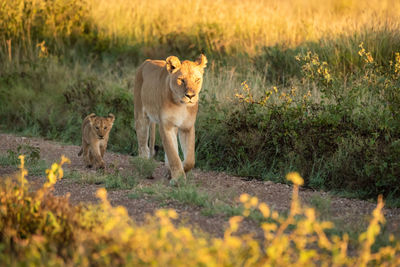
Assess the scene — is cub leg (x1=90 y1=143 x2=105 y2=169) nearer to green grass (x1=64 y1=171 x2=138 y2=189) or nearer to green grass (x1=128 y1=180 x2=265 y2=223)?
green grass (x1=64 y1=171 x2=138 y2=189)

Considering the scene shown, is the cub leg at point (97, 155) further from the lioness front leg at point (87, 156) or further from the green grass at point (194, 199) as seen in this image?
the green grass at point (194, 199)

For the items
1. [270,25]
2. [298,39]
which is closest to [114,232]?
[298,39]

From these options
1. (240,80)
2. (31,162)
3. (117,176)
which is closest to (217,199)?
(117,176)

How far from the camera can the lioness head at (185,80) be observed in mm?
6707

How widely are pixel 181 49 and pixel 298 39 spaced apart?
8.48 feet

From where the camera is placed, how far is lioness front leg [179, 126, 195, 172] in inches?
276

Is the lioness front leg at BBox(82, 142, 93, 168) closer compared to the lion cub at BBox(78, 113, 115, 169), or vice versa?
the lion cub at BBox(78, 113, 115, 169)

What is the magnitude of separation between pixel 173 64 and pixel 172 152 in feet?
3.28

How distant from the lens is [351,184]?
6.77 meters

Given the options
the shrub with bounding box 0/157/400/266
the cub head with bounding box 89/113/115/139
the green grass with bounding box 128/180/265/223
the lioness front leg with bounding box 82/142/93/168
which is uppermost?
the shrub with bounding box 0/157/400/266

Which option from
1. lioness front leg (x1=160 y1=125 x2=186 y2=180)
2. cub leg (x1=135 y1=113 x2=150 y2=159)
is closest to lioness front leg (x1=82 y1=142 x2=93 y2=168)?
cub leg (x1=135 y1=113 x2=150 y2=159)

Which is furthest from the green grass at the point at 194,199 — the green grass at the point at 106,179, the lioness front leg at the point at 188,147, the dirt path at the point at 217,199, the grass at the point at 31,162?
the grass at the point at 31,162

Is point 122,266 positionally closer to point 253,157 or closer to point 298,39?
point 253,157

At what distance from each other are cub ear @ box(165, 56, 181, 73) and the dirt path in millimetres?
1285
